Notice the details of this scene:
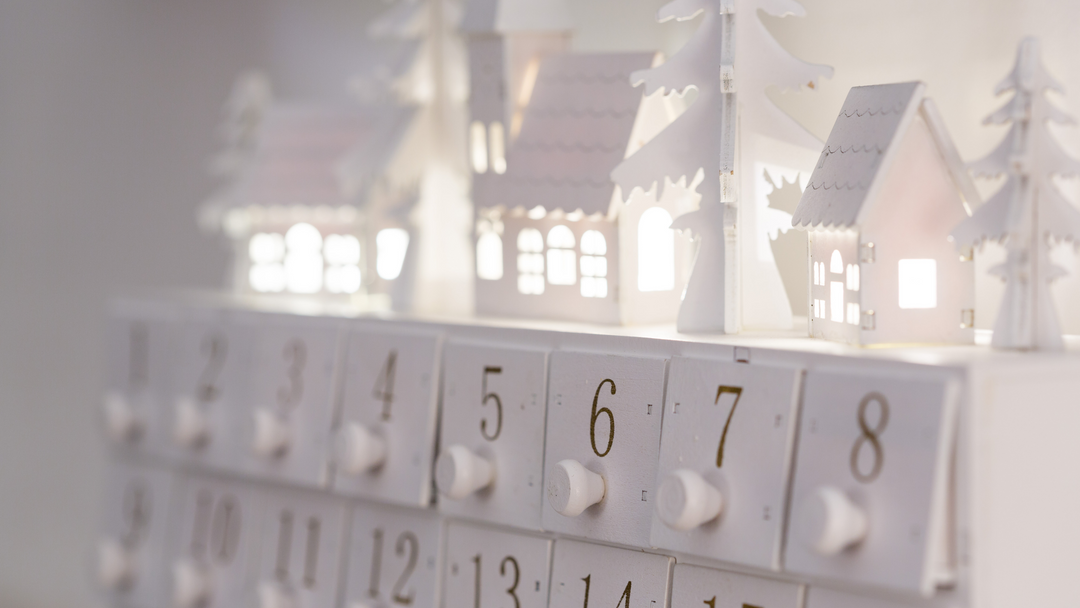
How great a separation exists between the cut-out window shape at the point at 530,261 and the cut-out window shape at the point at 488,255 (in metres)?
0.05

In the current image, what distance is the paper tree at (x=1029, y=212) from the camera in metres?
0.93

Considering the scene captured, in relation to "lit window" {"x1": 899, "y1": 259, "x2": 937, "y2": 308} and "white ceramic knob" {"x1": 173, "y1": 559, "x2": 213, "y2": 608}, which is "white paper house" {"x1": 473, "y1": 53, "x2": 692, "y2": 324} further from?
"white ceramic knob" {"x1": 173, "y1": 559, "x2": 213, "y2": 608}

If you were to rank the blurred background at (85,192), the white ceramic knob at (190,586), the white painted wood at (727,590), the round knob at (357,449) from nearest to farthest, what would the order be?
1. the white painted wood at (727,590)
2. the round knob at (357,449)
3. the white ceramic knob at (190,586)
4. the blurred background at (85,192)

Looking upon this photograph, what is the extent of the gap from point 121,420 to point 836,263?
104 centimetres

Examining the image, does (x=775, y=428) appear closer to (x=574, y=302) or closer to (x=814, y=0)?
(x=574, y=302)

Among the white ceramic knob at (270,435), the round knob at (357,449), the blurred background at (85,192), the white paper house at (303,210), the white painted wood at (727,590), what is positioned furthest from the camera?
the blurred background at (85,192)

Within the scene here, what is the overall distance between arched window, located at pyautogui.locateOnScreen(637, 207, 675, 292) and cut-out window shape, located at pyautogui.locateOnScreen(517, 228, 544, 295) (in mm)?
125

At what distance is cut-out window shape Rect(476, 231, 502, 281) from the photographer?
1.33 m

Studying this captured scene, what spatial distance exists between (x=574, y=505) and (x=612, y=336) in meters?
0.18

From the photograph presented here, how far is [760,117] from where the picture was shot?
1.08 metres

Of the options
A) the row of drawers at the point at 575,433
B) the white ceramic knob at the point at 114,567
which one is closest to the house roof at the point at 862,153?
the row of drawers at the point at 575,433

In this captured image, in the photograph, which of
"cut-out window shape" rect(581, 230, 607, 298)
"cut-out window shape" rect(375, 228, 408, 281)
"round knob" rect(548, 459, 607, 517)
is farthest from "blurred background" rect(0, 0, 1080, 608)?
"round knob" rect(548, 459, 607, 517)

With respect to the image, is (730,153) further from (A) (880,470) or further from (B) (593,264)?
(A) (880,470)

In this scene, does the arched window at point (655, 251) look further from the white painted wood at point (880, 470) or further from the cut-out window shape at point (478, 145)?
the white painted wood at point (880, 470)
